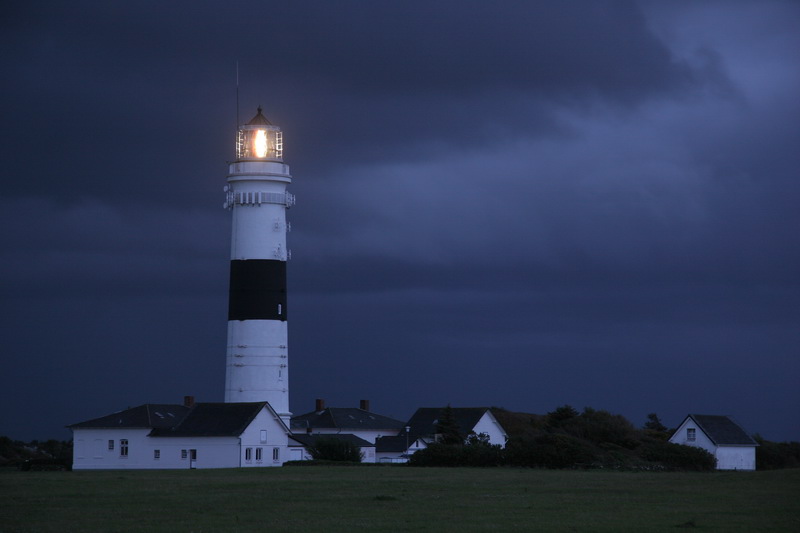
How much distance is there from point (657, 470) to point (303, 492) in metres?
25.3

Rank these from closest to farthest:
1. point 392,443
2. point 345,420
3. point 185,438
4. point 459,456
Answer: point 459,456, point 185,438, point 392,443, point 345,420

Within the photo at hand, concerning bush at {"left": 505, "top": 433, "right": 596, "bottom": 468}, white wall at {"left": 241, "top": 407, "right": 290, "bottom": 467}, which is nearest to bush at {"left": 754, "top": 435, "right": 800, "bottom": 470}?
bush at {"left": 505, "top": 433, "right": 596, "bottom": 468}

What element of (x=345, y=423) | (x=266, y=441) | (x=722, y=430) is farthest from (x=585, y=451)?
(x=345, y=423)

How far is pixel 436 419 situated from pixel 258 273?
2069 cm

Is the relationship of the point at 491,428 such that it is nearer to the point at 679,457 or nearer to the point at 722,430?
the point at 722,430

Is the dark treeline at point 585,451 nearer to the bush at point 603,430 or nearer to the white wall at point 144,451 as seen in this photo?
the bush at point 603,430

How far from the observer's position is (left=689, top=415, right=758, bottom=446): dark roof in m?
67.4

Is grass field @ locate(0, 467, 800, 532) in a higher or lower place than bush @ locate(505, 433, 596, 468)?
lower

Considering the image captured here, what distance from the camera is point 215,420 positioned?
194ft

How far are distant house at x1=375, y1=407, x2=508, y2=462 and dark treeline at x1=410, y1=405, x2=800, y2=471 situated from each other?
321 cm

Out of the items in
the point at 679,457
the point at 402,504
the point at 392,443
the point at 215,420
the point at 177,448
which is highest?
the point at 215,420

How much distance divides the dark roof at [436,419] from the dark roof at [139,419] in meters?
16.7

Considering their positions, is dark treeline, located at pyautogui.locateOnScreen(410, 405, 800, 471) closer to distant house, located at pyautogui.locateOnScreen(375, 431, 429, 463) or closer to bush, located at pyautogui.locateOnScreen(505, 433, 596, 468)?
bush, located at pyautogui.locateOnScreen(505, 433, 596, 468)

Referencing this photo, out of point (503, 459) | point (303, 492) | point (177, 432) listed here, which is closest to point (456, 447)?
point (503, 459)
